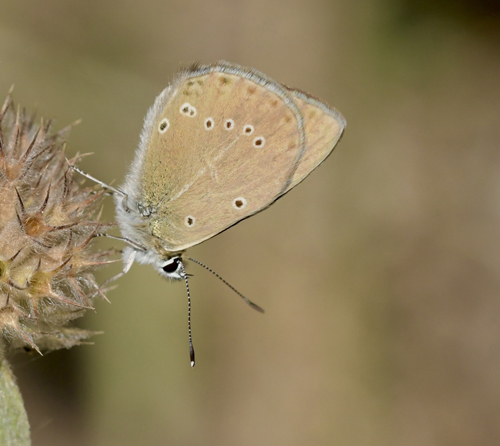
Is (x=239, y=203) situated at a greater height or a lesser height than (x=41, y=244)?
greater

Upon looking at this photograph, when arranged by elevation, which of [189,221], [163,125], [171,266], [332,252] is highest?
[163,125]

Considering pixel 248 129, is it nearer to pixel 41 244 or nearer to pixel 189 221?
pixel 189 221

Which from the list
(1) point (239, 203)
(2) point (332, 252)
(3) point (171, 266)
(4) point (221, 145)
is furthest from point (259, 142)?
(2) point (332, 252)

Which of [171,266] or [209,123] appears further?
[171,266]

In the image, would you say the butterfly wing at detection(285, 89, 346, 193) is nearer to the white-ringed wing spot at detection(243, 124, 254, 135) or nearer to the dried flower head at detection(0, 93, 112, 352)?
the white-ringed wing spot at detection(243, 124, 254, 135)

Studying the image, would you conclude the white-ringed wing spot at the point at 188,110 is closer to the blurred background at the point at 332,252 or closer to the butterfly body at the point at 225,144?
the butterfly body at the point at 225,144

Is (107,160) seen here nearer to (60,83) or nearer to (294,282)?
(60,83)
